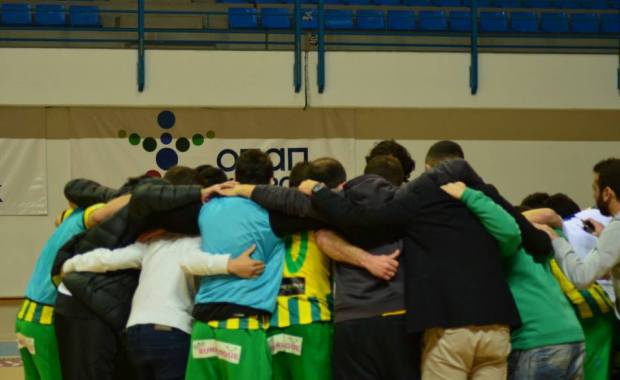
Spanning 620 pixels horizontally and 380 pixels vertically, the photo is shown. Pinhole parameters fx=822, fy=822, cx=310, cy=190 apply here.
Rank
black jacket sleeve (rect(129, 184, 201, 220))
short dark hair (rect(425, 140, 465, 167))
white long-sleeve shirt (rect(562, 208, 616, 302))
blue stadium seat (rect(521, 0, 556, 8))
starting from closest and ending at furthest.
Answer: black jacket sleeve (rect(129, 184, 201, 220)) < short dark hair (rect(425, 140, 465, 167)) < white long-sleeve shirt (rect(562, 208, 616, 302)) < blue stadium seat (rect(521, 0, 556, 8))

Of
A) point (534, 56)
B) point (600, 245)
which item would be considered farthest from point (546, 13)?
point (600, 245)

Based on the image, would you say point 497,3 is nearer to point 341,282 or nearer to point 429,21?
point 429,21

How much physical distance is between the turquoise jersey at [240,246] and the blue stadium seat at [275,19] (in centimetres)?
781

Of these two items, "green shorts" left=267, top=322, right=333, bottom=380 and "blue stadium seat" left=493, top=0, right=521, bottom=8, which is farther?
"blue stadium seat" left=493, top=0, right=521, bottom=8

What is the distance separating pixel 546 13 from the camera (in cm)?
1255

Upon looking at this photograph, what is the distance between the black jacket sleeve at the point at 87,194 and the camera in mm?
4578

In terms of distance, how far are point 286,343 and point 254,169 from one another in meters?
0.86

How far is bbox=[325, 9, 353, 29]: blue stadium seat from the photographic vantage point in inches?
452

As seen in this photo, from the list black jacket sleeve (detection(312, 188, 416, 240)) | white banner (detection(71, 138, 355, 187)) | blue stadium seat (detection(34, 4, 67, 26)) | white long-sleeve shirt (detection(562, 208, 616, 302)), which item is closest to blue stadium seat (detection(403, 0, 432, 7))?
white banner (detection(71, 138, 355, 187))

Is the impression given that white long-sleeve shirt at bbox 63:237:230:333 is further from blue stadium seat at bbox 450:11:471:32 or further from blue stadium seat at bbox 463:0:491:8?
blue stadium seat at bbox 463:0:491:8

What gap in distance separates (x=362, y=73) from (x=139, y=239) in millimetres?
6596

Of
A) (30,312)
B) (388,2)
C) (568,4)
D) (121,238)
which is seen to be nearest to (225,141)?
(388,2)

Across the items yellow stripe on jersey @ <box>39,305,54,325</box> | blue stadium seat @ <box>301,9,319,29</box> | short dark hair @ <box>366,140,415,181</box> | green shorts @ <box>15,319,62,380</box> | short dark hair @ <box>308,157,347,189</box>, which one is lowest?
green shorts @ <box>15,319,62,380</box>

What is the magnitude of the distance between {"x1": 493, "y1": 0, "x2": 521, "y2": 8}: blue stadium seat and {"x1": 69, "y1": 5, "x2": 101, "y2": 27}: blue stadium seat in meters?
5.86
